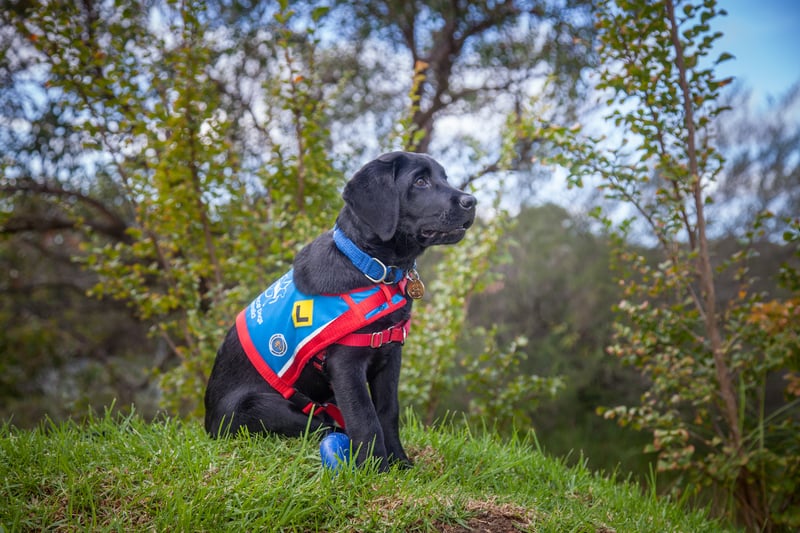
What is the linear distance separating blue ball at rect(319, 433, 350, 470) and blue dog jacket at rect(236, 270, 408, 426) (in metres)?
0.26

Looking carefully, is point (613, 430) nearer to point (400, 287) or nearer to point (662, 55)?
point (662, 55)

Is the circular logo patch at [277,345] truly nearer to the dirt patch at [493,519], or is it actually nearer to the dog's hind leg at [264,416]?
the dog's hind leg at [264,416]

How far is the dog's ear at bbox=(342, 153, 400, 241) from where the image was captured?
2.87m

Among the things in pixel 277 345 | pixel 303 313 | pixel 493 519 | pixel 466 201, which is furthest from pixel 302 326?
pixel 493 519

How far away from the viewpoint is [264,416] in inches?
120

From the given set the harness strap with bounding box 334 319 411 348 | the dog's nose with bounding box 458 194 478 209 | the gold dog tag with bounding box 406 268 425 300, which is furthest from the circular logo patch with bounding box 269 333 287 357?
the dog's nose with bounding box 458 194 478 209

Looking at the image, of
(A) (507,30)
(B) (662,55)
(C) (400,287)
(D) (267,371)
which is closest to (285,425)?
(D) (267,371)

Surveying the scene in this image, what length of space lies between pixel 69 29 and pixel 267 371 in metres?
3.46

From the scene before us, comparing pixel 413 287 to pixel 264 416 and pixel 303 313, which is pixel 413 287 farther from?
pixel 264 416

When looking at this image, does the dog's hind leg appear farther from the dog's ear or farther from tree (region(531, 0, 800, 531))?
tree (region(531, 0, 800, 531))

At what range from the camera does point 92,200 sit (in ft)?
23.8

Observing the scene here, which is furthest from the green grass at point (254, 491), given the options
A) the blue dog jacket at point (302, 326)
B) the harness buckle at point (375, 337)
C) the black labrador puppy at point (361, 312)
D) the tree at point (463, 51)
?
the tree at point (463, 51)

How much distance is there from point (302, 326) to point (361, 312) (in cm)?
30

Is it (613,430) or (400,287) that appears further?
(613,430)
